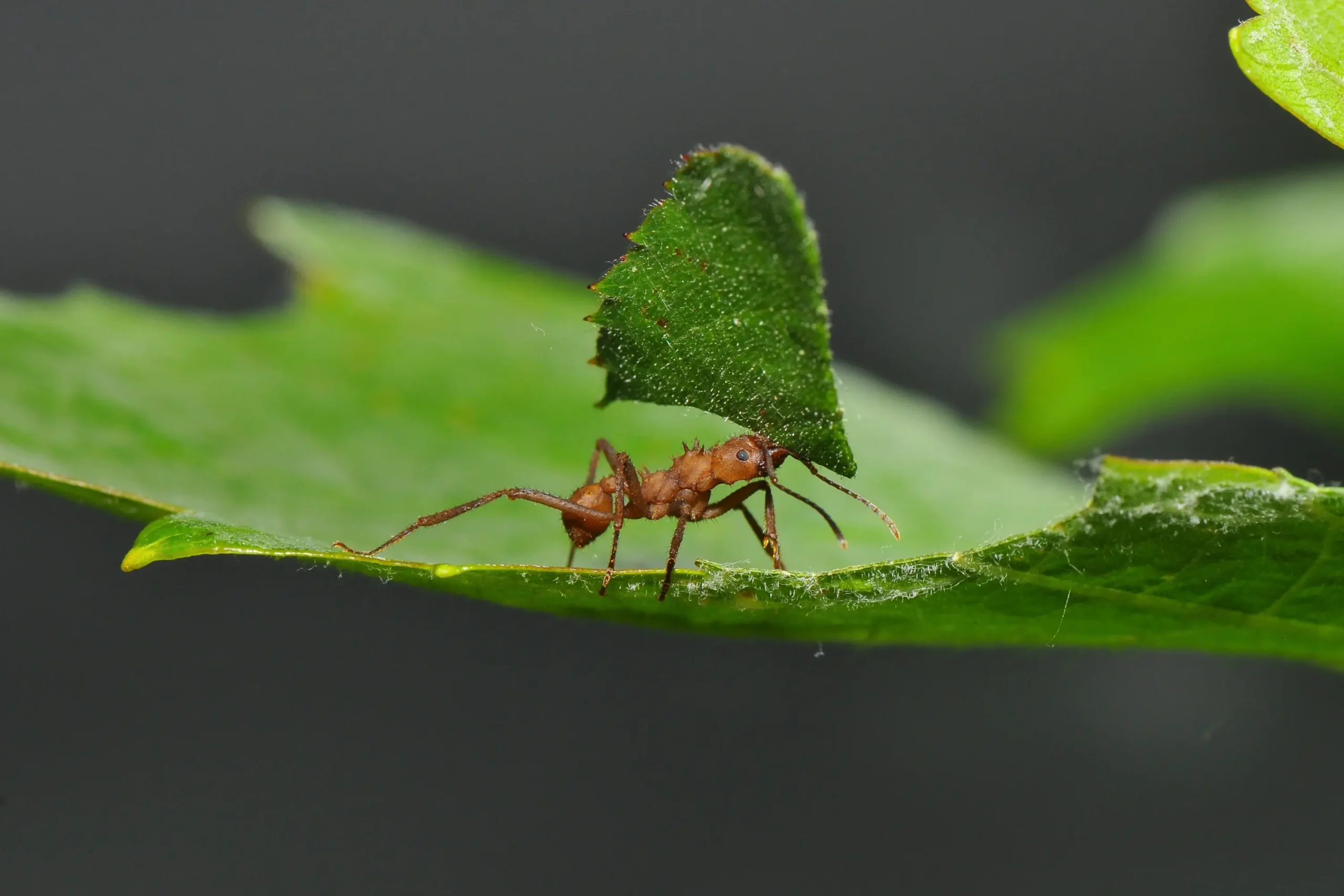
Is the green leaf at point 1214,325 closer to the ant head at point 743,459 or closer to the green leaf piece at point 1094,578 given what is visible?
the ant head at point 743,459

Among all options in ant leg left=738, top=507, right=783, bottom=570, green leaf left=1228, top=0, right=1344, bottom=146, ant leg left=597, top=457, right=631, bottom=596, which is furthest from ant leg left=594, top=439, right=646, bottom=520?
green leaf left=1228, top=0, right=1344, bottom=146

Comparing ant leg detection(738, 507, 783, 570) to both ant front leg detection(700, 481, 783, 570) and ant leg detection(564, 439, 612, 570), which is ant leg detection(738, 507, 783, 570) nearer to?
ant front leg detection(700, 481, 783, 570)

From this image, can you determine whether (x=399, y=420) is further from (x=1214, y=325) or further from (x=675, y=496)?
(x=1214, y=325)

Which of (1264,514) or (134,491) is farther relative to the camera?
(134,491)

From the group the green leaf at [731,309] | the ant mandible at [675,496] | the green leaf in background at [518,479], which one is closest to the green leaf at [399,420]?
the green leaf in background at [518,479]

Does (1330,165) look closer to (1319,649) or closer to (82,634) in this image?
(1319,649)

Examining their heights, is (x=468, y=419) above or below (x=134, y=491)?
above

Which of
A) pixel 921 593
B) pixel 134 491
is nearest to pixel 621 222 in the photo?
pixel 134 491

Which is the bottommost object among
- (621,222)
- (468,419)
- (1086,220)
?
(468,419)
